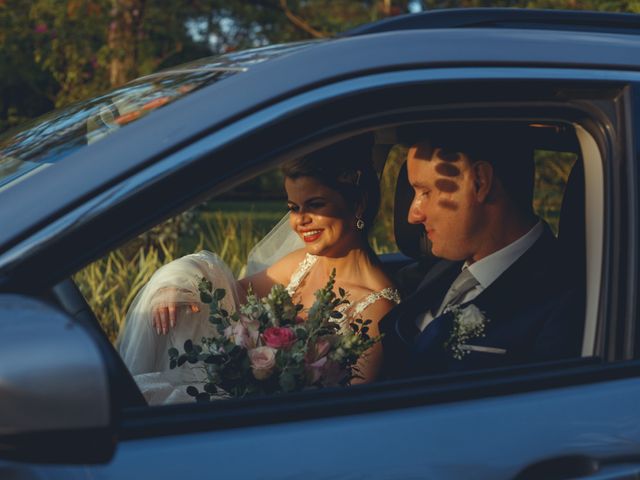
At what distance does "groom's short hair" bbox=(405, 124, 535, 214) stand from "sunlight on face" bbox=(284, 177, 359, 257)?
0.50 meters

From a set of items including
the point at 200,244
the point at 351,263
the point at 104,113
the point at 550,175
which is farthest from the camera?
the point at 550,175

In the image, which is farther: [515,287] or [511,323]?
[515,287]

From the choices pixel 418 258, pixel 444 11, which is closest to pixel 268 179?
pixel 418 258

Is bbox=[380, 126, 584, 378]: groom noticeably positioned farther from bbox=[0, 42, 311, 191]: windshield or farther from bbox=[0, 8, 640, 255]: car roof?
bbox=[0, 42, 311, 191]: windshield

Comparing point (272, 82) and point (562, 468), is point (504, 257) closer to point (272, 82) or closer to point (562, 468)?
point (562, 468)

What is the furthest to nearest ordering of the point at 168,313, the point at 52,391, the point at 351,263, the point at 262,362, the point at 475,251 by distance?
the point at 351,263
the point at 168,313
the point at 475,251
the point at 262,362
the point at 52,391

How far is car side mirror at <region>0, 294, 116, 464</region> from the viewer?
1.37m

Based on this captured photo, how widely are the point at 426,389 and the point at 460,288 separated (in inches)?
32.9

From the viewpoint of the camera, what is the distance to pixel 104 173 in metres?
1.57

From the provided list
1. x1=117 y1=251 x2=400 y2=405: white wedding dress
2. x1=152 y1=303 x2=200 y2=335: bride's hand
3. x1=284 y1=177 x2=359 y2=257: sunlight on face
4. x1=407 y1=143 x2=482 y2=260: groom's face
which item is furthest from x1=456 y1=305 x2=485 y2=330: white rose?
x1=152 y1=303 x2=200 y2=335: bride's hand

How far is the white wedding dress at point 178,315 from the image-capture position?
8.76ft

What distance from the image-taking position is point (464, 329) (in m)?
2.25

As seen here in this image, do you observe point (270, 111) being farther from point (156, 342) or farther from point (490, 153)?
point (156, 342)

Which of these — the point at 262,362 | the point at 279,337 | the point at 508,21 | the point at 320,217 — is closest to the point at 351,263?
the point at 320,217
